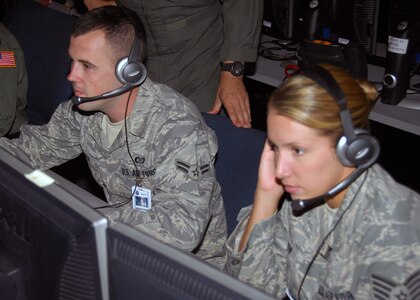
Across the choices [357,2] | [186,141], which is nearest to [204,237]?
[186,141]

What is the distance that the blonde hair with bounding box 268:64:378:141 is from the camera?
1101mm

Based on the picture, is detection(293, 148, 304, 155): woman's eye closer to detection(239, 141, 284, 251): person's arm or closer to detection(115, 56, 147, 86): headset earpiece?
detection(239, 141, 284, 251): person's arm

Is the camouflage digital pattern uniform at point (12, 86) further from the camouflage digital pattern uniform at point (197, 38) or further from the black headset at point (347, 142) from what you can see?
the black headset at point (347, 142)

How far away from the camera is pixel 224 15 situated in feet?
6.73

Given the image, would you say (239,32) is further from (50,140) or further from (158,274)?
(158,274)

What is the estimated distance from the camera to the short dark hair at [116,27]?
5.29 ft

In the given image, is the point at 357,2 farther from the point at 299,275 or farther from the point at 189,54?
the point at 299,275

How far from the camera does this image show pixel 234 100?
186 centimetres

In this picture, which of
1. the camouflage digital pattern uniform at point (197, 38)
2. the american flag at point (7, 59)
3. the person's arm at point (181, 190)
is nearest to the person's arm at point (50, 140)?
the person's arm at point (181, 190)

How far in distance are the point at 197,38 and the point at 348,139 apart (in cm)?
111

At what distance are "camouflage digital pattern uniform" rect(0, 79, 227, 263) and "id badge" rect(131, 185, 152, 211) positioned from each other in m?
0.02

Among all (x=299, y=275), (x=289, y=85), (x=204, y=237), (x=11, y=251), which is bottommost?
(x=204, y=237)

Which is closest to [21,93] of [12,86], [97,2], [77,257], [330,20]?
[12,86]

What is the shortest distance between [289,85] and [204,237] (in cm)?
64
